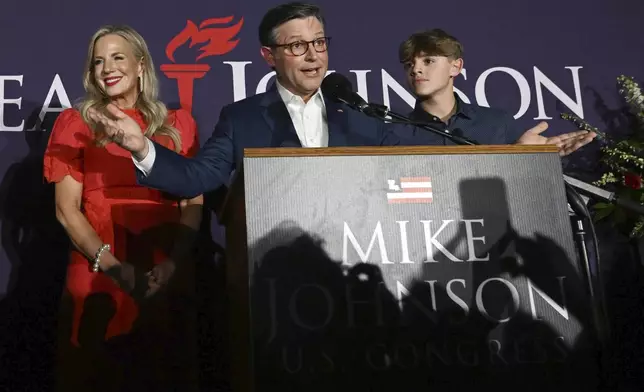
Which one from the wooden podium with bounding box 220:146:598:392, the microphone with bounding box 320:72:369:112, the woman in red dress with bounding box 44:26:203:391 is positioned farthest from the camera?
the woman in red dress with bounding box 44:26:203:391

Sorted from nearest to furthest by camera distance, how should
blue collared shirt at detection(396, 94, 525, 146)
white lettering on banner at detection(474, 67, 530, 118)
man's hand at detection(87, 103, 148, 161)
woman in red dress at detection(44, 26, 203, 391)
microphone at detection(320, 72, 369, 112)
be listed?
man's hand at detection(87, 103, 148, 161)
microphone at detection(320, 72, 369, 112)
woman in red dress at detection(44, 26, 203, 391)
blue collared shirt at detection(396, 94, 525, 146)
white lettering on banner at detection(474, 67, 530, 118)

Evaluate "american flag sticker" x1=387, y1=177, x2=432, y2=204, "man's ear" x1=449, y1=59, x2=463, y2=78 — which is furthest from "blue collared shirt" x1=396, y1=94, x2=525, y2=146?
"american flag sticker" x1=387, y1=177, x2=432, y2=204

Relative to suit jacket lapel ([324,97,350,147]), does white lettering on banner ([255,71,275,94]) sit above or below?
above

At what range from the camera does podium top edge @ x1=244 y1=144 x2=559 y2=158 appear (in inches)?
72.0

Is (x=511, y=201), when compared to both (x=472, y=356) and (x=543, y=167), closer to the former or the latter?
(x=543, y=167)

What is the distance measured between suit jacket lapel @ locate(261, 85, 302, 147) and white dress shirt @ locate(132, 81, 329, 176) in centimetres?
2

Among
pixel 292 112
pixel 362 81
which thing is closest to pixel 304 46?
pixel 292 112

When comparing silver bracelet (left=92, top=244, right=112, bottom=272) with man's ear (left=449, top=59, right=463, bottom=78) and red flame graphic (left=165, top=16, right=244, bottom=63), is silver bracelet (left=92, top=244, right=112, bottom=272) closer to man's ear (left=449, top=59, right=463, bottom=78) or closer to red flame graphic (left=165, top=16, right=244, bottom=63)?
red flame graphic (left=165, top=16, right=244, bottom=63)

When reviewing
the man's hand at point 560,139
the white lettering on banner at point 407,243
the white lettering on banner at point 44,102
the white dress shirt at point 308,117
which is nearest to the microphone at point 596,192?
the man's hand at point 560,139

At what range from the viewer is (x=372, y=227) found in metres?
1.81

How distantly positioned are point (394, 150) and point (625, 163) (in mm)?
1963

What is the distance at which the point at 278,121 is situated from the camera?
2.81 meters

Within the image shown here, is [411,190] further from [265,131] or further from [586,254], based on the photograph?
[586,254]

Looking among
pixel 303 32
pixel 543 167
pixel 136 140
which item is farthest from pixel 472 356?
pixel 303 32
